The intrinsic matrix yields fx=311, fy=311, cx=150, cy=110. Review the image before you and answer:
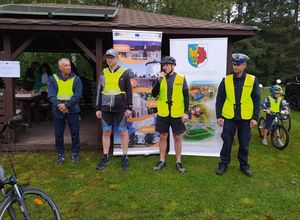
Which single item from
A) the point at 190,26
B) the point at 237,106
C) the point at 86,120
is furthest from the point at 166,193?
the point at 86,120

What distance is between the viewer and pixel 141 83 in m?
5.77

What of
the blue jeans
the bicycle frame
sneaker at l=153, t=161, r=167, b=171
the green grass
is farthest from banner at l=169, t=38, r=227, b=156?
the bicycle frame

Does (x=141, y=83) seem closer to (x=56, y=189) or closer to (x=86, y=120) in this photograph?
(x=56, y=189)

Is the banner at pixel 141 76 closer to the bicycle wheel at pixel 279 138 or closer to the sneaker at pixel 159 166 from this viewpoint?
the sneaker at pixel 159 166

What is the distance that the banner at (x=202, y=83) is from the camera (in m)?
5.78

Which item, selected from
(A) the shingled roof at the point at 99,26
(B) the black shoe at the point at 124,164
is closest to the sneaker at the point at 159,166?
(B) the black shoe at the point at 124,164

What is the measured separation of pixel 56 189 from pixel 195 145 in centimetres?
272

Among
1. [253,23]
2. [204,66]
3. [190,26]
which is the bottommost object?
[204,66]

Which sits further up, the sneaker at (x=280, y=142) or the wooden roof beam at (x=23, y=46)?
the wooden roof beam at (x=23, y=46)

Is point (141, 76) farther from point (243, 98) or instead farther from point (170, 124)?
point (243, 98)

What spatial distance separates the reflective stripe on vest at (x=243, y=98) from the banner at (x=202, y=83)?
102 cm

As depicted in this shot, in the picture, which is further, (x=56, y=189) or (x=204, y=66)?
(x=204, y=66)

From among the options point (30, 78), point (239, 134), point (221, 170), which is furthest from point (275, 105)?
point (30, 78)

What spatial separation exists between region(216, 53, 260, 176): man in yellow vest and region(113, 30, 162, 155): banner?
1456 mm
